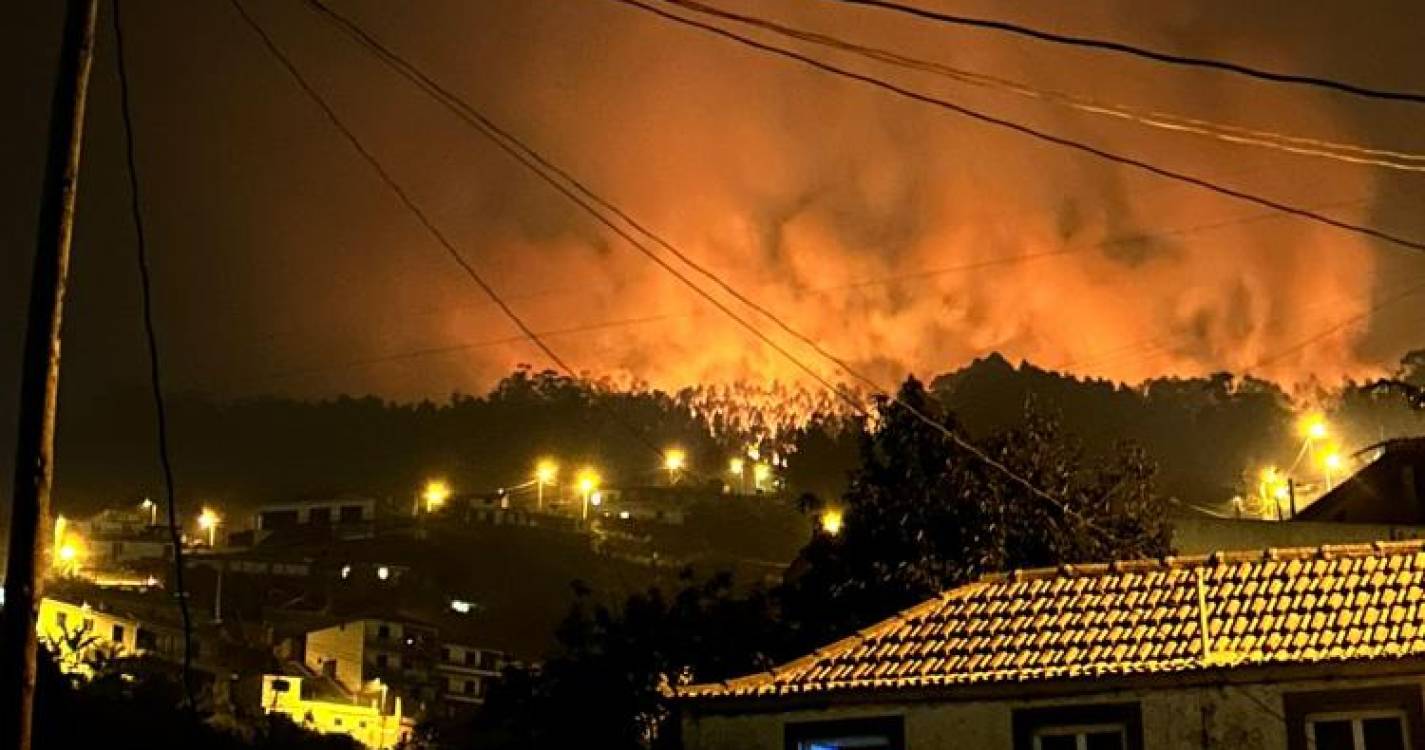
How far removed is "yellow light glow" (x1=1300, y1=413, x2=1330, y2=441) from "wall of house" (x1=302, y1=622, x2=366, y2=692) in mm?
48235

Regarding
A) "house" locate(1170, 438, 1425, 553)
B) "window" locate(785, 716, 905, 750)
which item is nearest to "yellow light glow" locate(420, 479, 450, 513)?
"house" locate(1170, 438, 1425, 553)

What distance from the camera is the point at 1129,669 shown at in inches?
811

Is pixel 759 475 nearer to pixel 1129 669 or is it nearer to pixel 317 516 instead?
pixel 317 516

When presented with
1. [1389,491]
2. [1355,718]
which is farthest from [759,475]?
[1355,718]

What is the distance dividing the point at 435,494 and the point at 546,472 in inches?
442

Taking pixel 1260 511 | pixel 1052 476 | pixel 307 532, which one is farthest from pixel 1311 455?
pixel 307 532

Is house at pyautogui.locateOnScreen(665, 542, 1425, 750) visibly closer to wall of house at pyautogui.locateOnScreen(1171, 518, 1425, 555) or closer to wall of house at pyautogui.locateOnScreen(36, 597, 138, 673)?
wall of house at pyautogui.locateOnScreen(1171, 518, 1425, 555)

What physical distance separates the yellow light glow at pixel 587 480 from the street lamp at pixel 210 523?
29.5m

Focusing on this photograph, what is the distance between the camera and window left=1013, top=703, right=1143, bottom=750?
66.8 feet

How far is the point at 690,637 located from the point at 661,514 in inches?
4033

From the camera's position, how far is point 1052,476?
126ft

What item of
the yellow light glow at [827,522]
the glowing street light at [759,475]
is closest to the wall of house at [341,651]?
the yellow light glow at [827,522]

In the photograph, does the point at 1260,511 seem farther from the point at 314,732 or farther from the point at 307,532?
the point at 307,532

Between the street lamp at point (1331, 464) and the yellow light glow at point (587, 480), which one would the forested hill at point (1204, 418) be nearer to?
the street lamp at point (1331, 464)
